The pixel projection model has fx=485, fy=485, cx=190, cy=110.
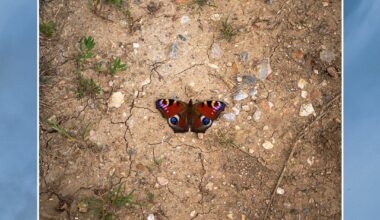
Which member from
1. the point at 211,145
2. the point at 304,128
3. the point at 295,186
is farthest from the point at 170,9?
the point at 295,186

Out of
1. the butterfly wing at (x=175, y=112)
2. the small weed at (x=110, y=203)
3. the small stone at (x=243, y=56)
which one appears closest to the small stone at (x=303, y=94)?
the small stone at (x=243, y=56)

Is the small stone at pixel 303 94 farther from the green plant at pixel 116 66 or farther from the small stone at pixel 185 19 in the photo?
the green plant at pixel 116 66

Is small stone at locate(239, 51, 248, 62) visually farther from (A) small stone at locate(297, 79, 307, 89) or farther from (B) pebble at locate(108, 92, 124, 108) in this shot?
(B) pebble at locate(108, 92, 124, 108)

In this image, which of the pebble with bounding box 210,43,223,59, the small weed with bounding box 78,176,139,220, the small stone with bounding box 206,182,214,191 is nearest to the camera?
the small weed with bounding box 78,176,139,220

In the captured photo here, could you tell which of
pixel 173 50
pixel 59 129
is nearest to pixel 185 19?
pixel 173 50

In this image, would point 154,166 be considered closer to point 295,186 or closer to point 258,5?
point 295,186

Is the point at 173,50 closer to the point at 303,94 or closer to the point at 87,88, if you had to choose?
the point at 87,88

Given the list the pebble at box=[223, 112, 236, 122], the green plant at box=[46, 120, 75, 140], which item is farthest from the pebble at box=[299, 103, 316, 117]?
the green plant at box=[46, 120, 75, 140]
